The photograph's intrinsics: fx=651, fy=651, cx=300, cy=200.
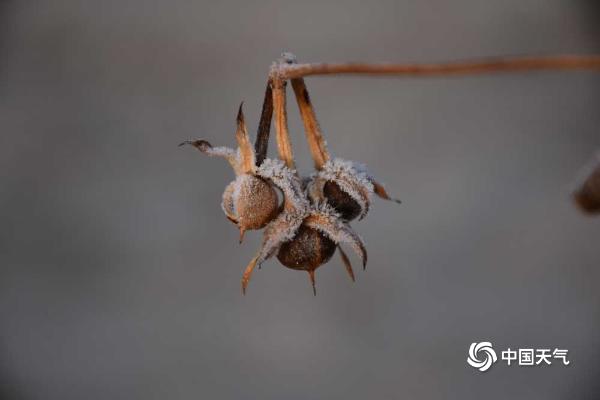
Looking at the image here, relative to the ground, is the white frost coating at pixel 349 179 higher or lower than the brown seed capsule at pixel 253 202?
higher

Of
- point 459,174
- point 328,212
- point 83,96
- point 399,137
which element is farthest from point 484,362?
point 83,96

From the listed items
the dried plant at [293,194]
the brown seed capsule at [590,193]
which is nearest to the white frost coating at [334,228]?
the dried plant at [293,194]

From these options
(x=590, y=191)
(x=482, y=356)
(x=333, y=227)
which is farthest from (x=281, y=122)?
(x=482, y=356)

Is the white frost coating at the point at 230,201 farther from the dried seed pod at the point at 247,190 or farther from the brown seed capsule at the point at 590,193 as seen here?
the brown seed capsule at the point at 590,193

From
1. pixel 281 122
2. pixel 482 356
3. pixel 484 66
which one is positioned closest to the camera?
pixel 484 66

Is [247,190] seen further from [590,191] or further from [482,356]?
[482,356]
